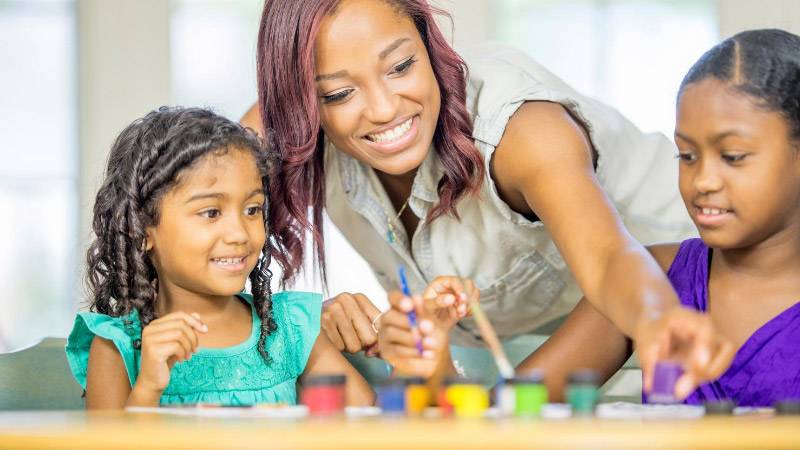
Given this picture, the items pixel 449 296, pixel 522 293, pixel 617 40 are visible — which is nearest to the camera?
pixel 449 296

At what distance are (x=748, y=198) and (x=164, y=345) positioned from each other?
713mm

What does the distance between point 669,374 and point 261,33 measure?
106 centimetres

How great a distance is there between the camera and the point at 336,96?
1.71 meters

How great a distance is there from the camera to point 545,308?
2006 mm

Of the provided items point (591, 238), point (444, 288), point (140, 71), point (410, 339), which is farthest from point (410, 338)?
point (140, 71)

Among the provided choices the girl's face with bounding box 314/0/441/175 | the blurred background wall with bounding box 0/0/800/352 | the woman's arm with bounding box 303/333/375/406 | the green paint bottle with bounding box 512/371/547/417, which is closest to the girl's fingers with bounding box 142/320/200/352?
the woman's arm with bounding box 303/333/375/406

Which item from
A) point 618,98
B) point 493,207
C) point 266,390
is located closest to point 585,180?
point 493,207

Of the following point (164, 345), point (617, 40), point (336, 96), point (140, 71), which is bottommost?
point (164, 345)

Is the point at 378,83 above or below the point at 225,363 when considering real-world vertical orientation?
above

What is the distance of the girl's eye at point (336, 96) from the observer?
5.56ft

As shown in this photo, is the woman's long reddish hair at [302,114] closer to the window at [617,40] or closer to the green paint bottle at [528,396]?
the green paint bottle at [528,396]

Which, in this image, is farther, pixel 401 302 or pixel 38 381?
pixel 38 381

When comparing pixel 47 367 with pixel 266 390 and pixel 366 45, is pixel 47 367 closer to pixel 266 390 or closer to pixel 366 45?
pixel 266 390

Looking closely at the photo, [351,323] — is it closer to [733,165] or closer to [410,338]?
[410,338]
